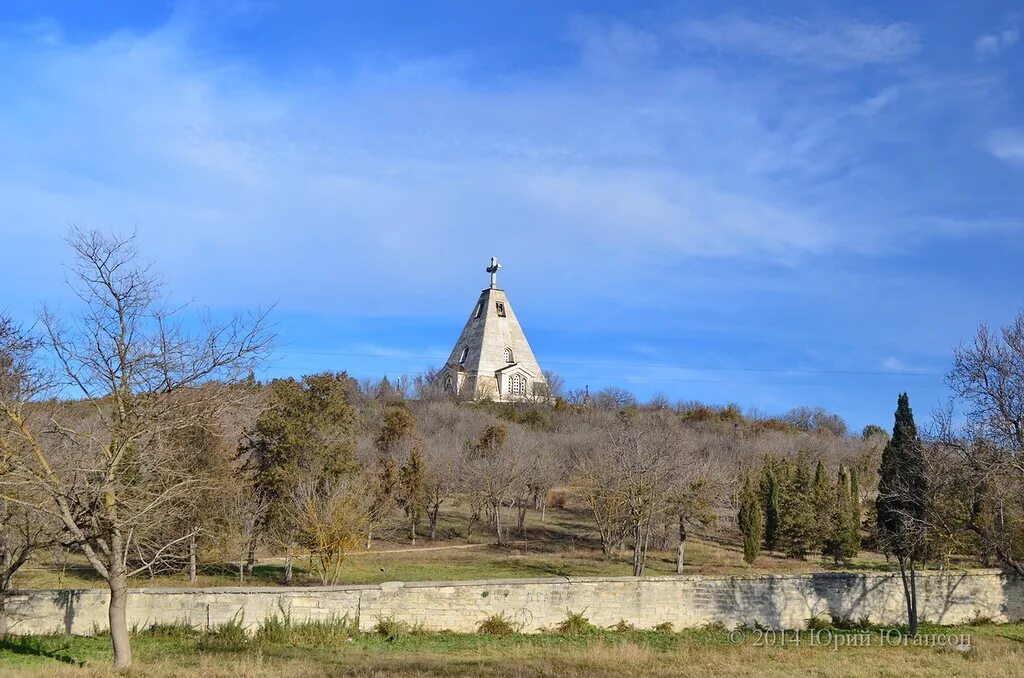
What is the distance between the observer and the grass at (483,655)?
12.0m

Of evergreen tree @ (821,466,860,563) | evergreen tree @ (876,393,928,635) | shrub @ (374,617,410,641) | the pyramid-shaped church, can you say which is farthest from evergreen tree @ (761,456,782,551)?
the pyramid-shaped church

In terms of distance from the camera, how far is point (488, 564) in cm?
2908

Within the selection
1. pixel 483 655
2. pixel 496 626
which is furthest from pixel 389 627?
pixel 483 655

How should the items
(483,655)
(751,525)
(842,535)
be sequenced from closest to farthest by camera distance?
(483,655)
(751,525)
(842,535)

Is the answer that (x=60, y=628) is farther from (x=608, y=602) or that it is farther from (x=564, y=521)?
(x=564, y=521)

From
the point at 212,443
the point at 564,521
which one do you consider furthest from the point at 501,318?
the point at 212,443

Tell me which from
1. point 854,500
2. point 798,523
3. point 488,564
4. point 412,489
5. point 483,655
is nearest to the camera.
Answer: point 483,655

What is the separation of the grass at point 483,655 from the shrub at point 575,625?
1.25ft

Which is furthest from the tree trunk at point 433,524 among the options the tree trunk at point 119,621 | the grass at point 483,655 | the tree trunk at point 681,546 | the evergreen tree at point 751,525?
the tree trunk at point 119,621

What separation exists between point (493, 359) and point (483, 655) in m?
56.3

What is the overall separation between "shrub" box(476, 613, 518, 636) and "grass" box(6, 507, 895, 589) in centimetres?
562

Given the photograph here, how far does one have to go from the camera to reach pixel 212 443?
26312 millimetres

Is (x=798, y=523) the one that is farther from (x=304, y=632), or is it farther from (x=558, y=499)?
(x=304, y=632)

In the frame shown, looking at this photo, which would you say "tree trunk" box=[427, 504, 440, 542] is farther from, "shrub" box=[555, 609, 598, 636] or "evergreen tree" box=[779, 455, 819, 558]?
"shrub" box=[555, 609, 598, 636]
